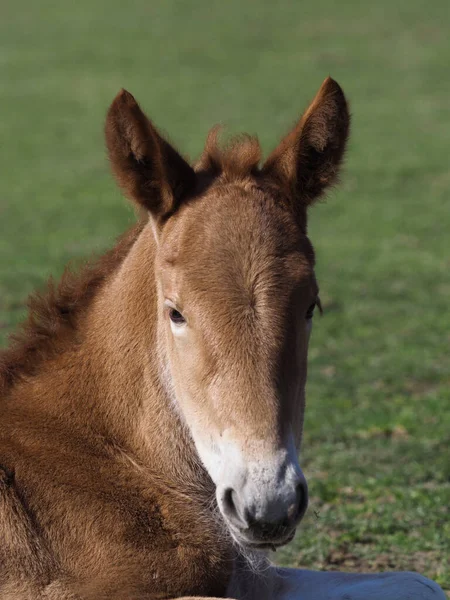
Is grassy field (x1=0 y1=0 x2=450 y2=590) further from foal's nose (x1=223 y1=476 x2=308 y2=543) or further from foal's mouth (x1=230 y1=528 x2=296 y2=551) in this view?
foal's nose (x1=223 y1=476 x2=308 y2=543)

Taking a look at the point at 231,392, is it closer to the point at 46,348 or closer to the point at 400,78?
the point at 46,348

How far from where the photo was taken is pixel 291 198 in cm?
387

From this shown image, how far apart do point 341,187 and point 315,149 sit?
444mm

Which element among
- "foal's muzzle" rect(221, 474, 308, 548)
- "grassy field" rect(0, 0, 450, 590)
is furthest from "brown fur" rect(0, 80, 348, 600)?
"grassy field" rect(0, 0, 450, 590)

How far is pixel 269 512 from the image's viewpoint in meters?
3.12

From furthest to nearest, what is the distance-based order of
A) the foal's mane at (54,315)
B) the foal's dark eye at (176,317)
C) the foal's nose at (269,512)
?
the foal's mane at (54,315)
the foal's dark eye at (176,317)
the foal's nose at (269,512)

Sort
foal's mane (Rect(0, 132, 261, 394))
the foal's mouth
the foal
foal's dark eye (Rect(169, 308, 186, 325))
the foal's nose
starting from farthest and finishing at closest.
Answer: foal's mane (Rect(0, 132, 261, 394)), foal's dark eye (Rect(169, 308, 186, 325)), the foal, the foal's mouth, the foal's nose

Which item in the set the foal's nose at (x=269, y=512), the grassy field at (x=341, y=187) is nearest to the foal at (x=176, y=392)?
the foal's nose at (x=269, y=512)

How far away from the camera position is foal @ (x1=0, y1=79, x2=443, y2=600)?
3400 millimetres

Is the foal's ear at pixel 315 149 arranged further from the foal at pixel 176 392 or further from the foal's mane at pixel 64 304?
the foal's mane at pixel 64 304

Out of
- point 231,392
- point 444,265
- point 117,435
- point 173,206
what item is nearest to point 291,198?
point 173,206

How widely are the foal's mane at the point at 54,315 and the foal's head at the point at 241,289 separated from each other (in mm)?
485

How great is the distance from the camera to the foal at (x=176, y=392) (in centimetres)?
340

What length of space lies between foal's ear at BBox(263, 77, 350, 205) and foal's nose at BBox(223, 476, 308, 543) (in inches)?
49.8
